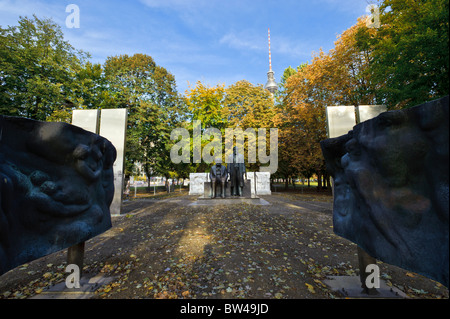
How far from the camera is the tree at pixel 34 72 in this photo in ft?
46.2

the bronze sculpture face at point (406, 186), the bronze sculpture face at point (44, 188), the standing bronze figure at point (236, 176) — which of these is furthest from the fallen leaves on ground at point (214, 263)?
the standing bronze figure at point (236, 176)

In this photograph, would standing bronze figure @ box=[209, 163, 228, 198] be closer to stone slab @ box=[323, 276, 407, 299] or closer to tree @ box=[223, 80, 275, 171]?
stone slab @ box=[323, 276, 407, 299]

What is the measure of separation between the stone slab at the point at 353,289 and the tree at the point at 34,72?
19.4m

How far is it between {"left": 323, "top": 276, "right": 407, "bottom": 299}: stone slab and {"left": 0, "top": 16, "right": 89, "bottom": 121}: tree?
19373mm

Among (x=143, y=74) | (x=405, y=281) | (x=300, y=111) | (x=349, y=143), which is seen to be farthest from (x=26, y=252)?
(x=143, y=74)

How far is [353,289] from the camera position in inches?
113

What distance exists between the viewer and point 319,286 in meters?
3.03

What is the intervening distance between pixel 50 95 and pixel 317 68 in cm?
2296

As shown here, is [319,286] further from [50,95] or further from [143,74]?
[143,74]

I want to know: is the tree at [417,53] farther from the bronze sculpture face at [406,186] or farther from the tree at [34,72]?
the tree at [34,72]

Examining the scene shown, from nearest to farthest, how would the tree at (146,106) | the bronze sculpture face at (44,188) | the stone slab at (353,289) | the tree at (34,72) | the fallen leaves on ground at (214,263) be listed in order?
1. the bronze sculpture face at (44,188)
2. the stone slab at (353,289)
3. the fallen leaves on ground at (214,263)
4. the tree at (34,72)
5. the tree at (146,106)

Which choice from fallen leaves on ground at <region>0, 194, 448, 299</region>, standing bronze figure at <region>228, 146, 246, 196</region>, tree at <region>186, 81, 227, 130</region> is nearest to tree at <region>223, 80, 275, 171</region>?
tree at <region>186, 81, 227, 130</region>
